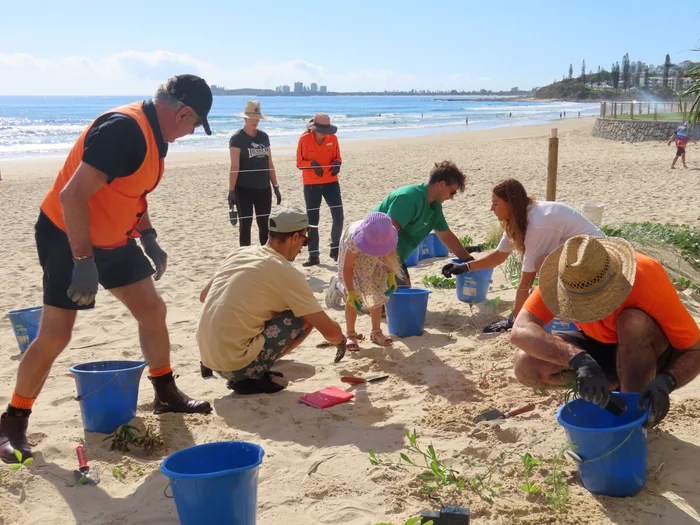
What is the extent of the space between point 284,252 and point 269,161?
3628 mm

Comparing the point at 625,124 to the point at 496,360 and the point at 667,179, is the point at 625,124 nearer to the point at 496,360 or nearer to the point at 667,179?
the point at 667,179

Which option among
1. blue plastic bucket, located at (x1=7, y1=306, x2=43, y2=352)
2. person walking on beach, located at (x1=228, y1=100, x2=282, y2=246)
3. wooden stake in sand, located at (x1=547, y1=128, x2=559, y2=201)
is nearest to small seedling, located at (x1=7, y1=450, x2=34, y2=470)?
blue plastic bucket, located at (x1=7, y1=306, x2=43, y2=352)

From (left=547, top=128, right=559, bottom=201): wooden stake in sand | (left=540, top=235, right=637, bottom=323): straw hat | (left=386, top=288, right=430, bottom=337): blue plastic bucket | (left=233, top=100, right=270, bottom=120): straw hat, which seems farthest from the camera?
(left=233, top=100, right=270, bottom=120): straw hat

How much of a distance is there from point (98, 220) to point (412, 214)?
250cm

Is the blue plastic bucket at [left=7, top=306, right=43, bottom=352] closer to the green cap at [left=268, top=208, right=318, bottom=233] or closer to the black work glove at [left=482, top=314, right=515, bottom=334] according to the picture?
the green cap at [left=268, top=208, right=318, bottom=233]

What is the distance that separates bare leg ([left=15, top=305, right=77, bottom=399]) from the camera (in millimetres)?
3266

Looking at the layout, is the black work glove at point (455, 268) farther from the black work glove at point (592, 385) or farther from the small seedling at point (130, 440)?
the small seedling at point (130, 440)

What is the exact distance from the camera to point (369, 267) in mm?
4844

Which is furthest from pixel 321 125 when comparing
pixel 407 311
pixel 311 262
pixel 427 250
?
pixel 407 311

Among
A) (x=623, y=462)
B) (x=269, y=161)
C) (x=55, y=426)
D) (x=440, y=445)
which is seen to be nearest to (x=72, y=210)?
(x=55, y=426)

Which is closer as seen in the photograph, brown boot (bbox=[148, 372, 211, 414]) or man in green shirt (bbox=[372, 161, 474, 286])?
brown boot (bbox=[148, 372, 211, 414])

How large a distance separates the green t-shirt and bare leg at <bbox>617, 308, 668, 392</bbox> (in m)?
2.36

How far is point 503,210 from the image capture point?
457 centimetres

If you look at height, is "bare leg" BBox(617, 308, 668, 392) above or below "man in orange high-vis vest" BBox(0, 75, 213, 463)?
below
